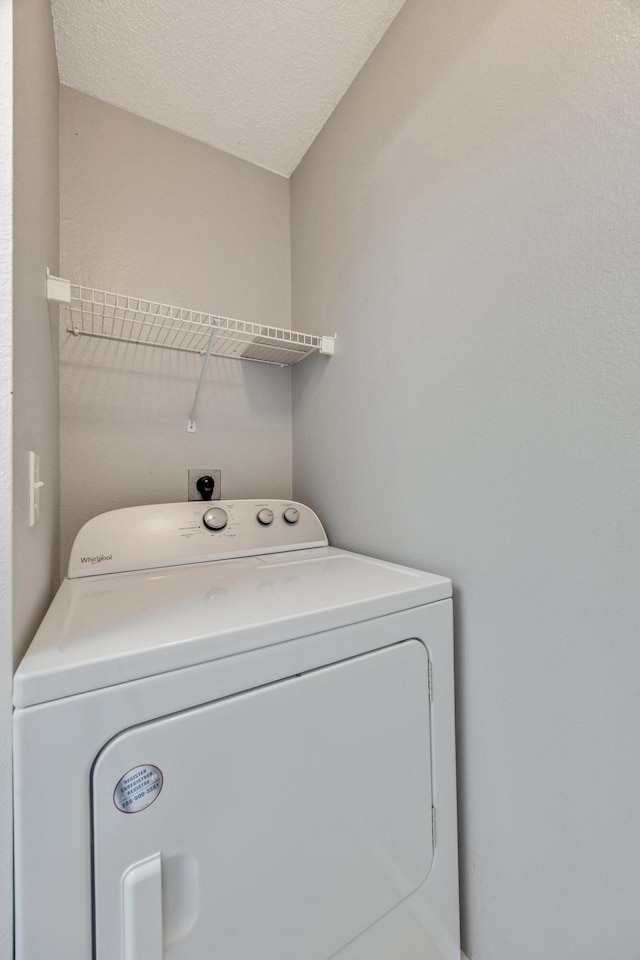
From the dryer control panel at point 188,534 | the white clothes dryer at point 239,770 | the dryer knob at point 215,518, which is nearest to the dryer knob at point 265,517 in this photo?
the dryer control panel at point 188,534

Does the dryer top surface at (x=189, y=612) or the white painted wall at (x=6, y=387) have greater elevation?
the white painted wall at (x=6, y=387)

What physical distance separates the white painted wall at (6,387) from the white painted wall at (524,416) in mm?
859

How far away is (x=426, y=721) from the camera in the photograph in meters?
0.84

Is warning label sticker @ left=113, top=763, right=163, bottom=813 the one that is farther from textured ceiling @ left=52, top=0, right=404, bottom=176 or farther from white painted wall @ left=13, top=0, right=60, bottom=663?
textured ceiling @ left=52, top=0, right=404, bottom=176

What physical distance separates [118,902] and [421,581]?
715mm

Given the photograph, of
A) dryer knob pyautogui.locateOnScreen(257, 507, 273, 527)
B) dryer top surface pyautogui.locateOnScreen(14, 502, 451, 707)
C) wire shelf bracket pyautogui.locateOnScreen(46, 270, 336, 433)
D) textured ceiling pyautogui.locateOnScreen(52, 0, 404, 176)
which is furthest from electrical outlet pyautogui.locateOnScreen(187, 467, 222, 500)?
textured ceiling pyautogui.locateOnScreen(52, 0, 404, 176)

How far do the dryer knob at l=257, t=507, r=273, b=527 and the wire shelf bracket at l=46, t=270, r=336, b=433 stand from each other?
46cm

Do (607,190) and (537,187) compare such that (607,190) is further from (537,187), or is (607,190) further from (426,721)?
(426,721)

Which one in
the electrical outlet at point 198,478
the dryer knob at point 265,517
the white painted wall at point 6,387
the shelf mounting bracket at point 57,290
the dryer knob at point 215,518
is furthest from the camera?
the electrical outlet at point 198,478

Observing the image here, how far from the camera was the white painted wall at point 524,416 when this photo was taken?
24.7 inches

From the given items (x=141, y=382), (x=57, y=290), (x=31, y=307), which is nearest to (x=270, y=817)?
(x=31, y=307)

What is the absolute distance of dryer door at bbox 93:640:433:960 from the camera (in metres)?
0.52

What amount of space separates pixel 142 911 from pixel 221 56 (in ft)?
6.78

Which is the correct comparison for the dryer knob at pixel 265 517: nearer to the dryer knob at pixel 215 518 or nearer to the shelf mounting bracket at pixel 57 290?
the dryer knob at pixel 215 518
